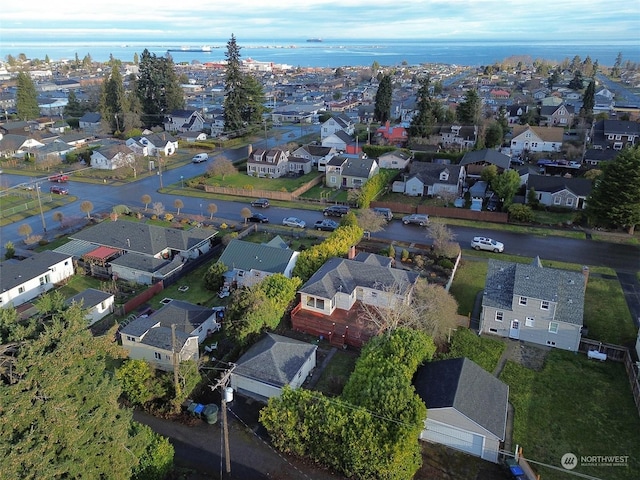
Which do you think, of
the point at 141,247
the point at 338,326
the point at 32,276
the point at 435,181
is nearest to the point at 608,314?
the point at 338,326

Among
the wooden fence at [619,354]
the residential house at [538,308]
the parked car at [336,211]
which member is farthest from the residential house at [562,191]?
the wooden fence at [619,354]

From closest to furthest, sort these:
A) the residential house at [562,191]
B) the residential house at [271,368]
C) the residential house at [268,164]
Answer: 1. the residential house at [271,368]
2. the residential house at [562,191]
3. the residential house at [268,164]

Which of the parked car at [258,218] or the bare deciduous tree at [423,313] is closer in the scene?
the bare deciduous tree at [423,313]

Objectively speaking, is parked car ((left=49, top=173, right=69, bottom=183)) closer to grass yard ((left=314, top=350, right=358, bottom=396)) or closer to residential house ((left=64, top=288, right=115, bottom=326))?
residential house ((left=64, top=288, right=115, bottom=326))

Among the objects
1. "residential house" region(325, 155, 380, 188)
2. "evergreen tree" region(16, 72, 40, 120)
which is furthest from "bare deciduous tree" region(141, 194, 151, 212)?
"evergreen tree" region(16, 72, 40, 120)

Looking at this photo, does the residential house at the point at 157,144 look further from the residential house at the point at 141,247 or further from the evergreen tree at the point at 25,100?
the evergreen tree at the point at 25,100

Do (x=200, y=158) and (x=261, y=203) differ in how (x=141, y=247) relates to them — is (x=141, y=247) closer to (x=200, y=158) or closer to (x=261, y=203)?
(x=261, y=203)

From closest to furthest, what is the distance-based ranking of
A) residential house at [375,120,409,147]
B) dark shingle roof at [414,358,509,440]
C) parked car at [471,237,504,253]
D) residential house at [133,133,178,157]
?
1. dark shingle roof at [414,358,509,440]
2. parked car at [471,237,504,253]
3. residential house at [133,133,178,157]
4. residential house at [375,120,409,147]
